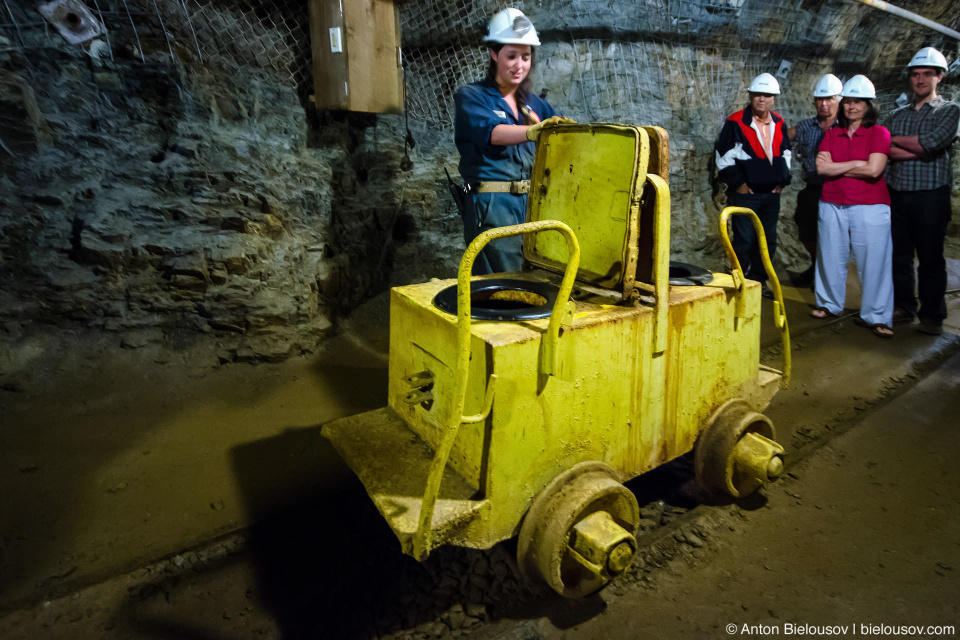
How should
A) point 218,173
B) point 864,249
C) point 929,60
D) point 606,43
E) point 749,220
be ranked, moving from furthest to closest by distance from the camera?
point 606,43, point 749,220, point 864,249, point 929,60, point 218,173

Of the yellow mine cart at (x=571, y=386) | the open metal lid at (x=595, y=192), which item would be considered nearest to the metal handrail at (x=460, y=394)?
the yellow mine cart at (x=571, y=386)

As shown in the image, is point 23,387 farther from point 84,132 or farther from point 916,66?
point 916,66

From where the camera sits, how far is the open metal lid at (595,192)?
2.22 metres

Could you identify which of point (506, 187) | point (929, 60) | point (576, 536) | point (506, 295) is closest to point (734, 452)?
point (576, 536)

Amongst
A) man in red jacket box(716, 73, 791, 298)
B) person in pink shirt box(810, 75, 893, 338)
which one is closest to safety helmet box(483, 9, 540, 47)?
man in red jacket box(716, 73, 791, 298)

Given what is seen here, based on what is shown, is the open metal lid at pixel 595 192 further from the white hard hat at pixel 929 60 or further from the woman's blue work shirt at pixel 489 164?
the white hard hat at pixel 929 60

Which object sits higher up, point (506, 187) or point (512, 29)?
point (512, 29)

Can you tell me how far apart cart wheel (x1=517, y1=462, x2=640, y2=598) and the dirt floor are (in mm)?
213

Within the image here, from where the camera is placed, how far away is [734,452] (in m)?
2.59

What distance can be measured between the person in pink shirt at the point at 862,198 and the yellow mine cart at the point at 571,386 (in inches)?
139

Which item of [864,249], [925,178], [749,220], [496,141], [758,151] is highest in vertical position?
[758,151]

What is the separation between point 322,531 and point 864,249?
5592 mm

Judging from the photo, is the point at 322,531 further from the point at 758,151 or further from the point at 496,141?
the point at 758,151

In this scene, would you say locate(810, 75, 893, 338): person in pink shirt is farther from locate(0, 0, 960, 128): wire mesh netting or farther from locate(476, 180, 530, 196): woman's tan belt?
locate(476, 180, 530, 196): woman's tan belt
